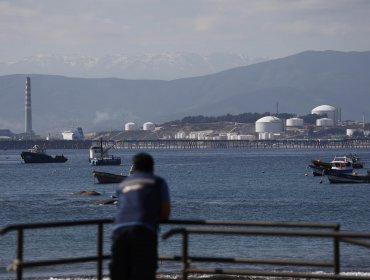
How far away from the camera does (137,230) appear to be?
38.4 feet

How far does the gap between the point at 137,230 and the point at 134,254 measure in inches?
10.7

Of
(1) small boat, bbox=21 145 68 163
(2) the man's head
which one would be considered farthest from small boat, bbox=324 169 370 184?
(1) small boat, bbox=21 145 68 163

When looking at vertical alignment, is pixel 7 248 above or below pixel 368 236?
below

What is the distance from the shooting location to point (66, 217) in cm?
5850

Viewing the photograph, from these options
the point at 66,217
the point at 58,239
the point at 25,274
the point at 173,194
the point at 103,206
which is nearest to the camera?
the point at 25,274

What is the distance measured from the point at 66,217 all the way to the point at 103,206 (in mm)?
8314

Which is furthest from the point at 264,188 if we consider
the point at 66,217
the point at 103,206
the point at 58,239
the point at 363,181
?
the point at 58,239

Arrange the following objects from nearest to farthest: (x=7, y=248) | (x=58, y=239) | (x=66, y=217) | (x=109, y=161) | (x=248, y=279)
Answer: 1. (x=248, y=279)
2. (x=7, y=248)
3. (x=58, y=239)
4. (x=66, y=217)
5. (x=109, y=161)

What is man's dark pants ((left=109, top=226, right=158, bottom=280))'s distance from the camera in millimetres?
11656

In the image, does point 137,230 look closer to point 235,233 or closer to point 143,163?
point 143,163

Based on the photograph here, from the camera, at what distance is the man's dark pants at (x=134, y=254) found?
38.2 feet

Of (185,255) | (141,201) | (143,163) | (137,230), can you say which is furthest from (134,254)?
(185,255)

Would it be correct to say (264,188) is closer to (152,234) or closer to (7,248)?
(7,248)

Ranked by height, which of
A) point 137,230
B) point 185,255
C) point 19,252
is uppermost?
point 137,230
